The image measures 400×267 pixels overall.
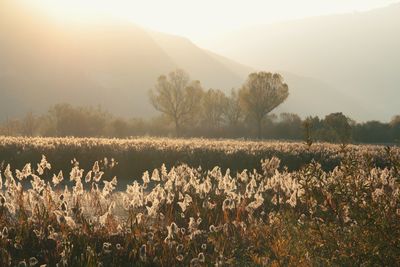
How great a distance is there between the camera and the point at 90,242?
967 cm

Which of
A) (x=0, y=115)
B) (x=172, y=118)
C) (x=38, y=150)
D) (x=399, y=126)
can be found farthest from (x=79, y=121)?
(x=0, y=115)

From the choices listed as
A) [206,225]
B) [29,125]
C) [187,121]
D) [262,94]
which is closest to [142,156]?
[206,225]

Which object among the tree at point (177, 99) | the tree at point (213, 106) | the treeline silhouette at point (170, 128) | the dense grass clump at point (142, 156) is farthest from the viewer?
the tree at point (213, 106)

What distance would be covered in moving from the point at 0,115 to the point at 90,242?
662 feet

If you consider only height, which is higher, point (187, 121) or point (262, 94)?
point (262, 94)

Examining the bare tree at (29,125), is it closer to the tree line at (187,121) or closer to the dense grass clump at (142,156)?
the tree line at (187,121)

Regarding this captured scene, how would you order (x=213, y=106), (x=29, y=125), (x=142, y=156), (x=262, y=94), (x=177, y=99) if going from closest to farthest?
1. (x=142, y=156)
2. (x=262, y=94)
3. (x=177, y=99)
4. (x=29, y=125)
5. (x=213, y=106)

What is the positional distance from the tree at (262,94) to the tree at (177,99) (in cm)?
883

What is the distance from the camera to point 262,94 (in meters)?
77.8

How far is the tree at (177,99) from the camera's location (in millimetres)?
81500

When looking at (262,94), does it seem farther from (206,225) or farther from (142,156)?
(206,225)

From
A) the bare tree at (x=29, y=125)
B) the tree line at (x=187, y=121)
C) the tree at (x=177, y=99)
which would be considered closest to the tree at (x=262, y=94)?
the tree line at (x=187, y=121)

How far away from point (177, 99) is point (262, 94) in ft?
42.7

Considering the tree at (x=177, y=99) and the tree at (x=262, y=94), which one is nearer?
the tree at (x=262, y=94)
